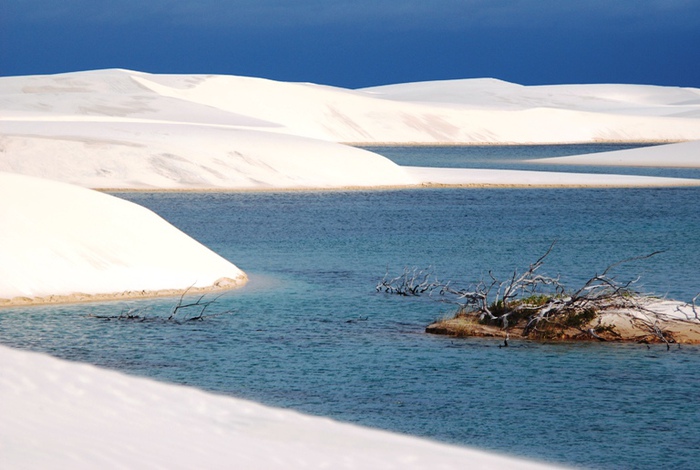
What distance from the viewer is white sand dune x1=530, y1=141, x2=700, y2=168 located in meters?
73.7

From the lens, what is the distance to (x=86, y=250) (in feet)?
62.5

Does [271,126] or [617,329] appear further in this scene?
[271,126]

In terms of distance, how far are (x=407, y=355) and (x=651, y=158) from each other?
63.5 m

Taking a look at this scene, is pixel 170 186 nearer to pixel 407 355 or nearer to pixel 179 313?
pixel 179 313

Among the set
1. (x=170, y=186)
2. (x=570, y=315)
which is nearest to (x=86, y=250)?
(x=570, y=315)

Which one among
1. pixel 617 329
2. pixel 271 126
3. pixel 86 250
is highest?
pixel 271 126

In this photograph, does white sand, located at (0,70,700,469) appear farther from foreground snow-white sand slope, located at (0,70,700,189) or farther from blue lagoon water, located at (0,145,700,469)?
blue lagoon water, located at (0,145,700,469)

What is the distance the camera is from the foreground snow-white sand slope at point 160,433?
25.5ft

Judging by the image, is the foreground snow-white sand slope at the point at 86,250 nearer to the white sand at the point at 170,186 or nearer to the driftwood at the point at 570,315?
the white sand at the point at 170,186

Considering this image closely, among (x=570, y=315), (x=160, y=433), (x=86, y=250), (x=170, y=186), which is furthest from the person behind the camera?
(x=170, y=186)

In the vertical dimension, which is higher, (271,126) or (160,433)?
(271,126)

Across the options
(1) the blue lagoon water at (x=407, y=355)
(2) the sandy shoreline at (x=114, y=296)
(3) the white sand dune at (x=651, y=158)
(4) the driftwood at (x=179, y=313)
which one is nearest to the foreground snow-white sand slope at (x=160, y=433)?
(1) the blue lagoon water at (x=407, y=355)

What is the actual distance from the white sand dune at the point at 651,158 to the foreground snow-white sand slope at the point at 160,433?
Result: 214 ft

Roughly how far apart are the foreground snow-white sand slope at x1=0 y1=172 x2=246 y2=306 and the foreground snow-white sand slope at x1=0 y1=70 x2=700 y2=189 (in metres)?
24.0
